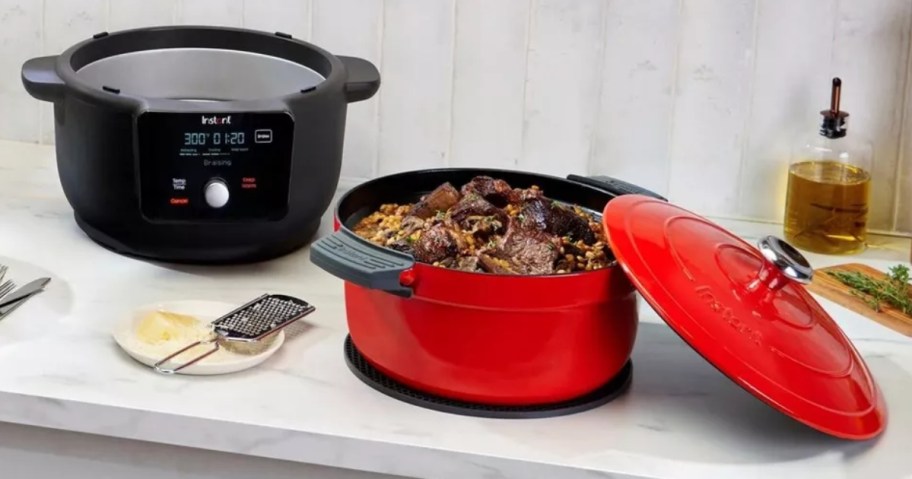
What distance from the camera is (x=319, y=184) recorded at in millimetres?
1460

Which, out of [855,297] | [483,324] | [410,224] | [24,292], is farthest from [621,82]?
[24,292]

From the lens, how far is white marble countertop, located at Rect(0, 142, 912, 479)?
1105mm

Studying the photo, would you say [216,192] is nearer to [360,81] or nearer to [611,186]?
[360,81]

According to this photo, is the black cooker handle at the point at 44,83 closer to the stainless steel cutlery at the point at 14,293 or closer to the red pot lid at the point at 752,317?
the stainless steel cutlery at the point at 14,293

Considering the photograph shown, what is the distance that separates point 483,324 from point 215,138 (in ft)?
1.36

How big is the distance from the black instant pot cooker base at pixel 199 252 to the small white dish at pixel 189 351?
0.40ft

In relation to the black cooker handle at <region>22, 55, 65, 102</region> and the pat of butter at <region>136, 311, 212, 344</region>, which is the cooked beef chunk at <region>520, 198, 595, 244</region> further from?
the black cooker handle at <region>22, 55, 65, 102</region>

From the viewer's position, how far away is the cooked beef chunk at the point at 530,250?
116cm

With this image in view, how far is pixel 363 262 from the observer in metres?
1.10

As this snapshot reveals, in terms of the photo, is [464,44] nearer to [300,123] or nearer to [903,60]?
[300,123]

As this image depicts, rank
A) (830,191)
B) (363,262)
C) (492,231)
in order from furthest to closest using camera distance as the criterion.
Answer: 1. (830,191)
2. (492,231)
3. (363,262)

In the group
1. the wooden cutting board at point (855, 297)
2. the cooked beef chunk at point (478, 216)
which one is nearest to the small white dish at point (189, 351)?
the cooked beef chunk at point (478, 216)

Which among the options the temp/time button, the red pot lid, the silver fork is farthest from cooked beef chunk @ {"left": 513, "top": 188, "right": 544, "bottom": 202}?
the silver fork

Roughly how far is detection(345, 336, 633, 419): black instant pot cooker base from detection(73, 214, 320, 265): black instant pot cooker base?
0.28 m
